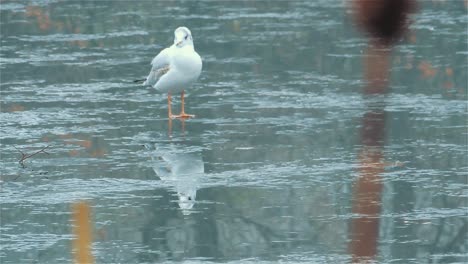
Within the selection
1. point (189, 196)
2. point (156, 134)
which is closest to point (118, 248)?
point (189, 196)

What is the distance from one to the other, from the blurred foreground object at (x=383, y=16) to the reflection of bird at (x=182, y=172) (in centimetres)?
564

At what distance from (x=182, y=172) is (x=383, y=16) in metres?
6.91

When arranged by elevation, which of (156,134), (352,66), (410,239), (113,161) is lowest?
(410,239)

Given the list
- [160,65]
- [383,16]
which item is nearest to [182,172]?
[160,65]

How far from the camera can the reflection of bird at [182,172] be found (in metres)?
7.67

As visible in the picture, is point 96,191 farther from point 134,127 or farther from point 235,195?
point 134,127

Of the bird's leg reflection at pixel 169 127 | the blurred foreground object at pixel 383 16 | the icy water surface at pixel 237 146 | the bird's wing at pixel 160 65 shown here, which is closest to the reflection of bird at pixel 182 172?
the icy water surface at pixel 237 146

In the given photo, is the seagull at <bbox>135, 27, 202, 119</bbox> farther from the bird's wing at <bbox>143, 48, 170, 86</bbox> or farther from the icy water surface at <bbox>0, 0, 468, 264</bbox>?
the icy water surface at <bbox>0, 0, 468, 264</bbox>

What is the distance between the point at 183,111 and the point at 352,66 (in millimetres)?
3349

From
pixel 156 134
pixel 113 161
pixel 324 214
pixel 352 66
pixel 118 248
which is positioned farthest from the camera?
pixel 352 66

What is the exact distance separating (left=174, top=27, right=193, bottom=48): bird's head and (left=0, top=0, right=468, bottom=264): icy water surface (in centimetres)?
70

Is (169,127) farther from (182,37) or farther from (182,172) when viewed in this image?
(182,172)

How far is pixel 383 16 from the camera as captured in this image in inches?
63.0

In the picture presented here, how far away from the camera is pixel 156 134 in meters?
10.1
